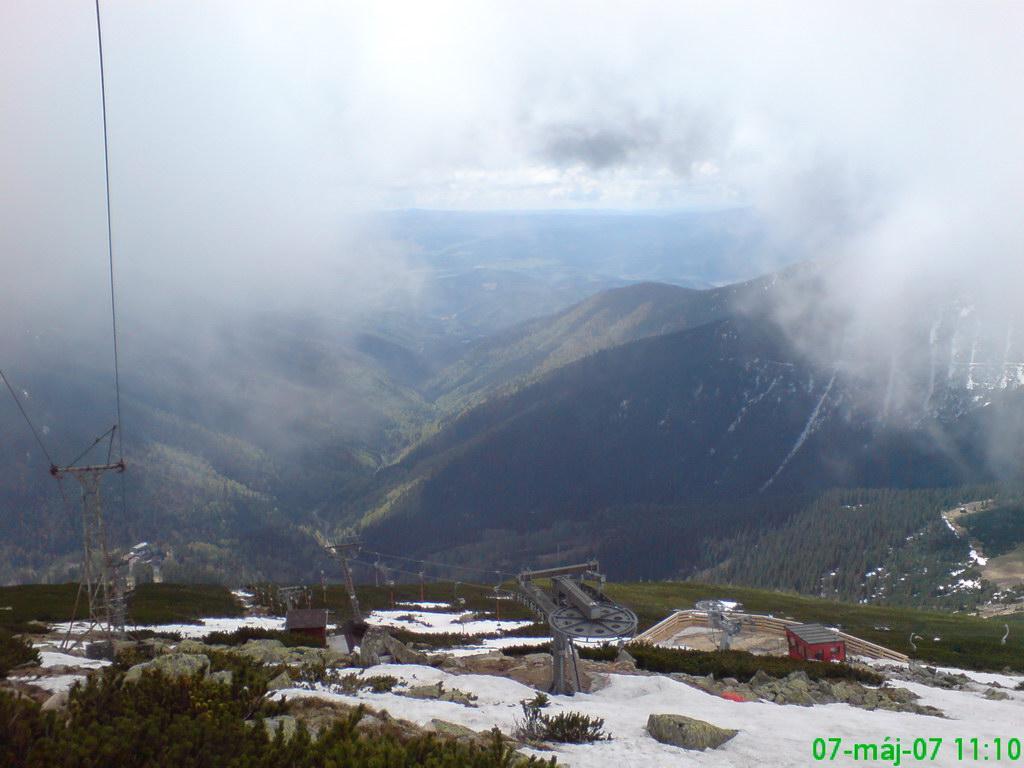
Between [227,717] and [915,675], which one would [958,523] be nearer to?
[915,675]

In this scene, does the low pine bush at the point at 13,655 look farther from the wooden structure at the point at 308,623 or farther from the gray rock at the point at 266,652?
the wooden structure at the point at 308,623

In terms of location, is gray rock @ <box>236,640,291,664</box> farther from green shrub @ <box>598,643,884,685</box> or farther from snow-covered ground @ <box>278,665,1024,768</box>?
green shrub @ <box>598,643,884,685</box>

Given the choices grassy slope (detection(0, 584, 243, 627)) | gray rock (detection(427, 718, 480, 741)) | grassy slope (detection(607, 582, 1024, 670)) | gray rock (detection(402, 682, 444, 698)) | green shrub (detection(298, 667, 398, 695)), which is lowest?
grassy slope (detection(607, 582, 1024, 670))

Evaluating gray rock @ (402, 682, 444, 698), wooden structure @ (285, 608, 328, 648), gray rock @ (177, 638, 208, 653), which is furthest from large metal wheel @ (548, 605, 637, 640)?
wooden structure @ (285, 608, 328, 648)

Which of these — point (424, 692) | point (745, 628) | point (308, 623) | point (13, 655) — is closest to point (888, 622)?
point (745, 628)

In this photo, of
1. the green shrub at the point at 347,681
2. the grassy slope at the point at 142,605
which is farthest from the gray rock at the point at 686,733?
the grassy slope at the point at 142,605

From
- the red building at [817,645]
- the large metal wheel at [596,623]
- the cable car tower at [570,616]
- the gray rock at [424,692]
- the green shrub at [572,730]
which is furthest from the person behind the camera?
the red building at [817,645]

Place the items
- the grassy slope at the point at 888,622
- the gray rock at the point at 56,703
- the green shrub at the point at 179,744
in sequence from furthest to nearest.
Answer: the grassy slope at the point at 888,622 < the gray rock at the point at 56,703 < the green shrub at the point at 179,744
